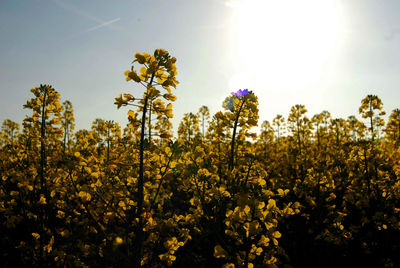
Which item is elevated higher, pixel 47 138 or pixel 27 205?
pixel 47 138

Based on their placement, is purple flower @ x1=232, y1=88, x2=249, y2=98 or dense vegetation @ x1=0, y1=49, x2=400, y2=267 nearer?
dense vegetation @ x1=0, y1=49, x2=400, y2=267

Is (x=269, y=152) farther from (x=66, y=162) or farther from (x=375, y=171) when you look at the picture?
(x=66, y=162)

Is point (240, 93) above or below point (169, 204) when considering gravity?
above

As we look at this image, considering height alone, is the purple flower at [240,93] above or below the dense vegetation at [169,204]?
above

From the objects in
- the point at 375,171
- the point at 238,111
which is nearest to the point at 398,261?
the point at 375,171

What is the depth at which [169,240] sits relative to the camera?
8.99 feet

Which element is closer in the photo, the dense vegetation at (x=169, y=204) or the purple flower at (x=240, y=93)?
the dense vegetation at (x=169, y=204)

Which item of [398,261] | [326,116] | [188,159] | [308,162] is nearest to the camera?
[188,159]

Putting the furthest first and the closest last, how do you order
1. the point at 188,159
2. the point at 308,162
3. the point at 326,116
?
1. the point at 326,116
2. the point at 308,162
3. the point at 188,159

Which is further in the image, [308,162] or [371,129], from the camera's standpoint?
[308,162]

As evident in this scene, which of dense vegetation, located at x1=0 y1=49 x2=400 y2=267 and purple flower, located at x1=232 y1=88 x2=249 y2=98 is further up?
purple flower, located at x1=232 y1=88 x2=249 y2=98

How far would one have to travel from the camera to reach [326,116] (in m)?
14.4

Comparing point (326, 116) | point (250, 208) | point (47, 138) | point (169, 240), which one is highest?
point (326, 116)

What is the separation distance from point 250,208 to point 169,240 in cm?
114
